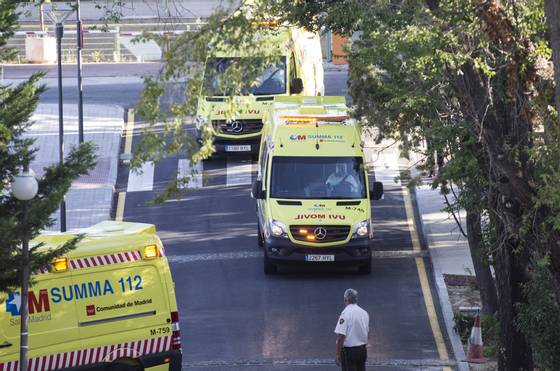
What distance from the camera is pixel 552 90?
43.7ft

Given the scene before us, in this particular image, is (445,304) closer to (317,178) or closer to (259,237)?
(317,178)

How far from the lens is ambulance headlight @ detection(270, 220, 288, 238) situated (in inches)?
843

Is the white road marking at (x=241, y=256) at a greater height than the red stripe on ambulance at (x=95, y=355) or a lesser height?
greater

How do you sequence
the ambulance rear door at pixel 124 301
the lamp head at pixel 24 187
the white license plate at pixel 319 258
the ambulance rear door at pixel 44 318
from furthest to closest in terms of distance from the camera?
the white license plate at pixel 319 258, the ambulance rear door at pixel 124 301, the ambulance rear door at pixel 44 318, the lamp head at pixel 24 187

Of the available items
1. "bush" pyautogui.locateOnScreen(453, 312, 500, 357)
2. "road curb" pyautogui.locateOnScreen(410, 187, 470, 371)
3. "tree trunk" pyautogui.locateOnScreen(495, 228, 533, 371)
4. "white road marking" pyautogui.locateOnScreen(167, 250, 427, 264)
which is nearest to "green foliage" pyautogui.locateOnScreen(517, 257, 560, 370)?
"tree trunk" pyautogui.locateOnScreen(495, 228, 533, 371)

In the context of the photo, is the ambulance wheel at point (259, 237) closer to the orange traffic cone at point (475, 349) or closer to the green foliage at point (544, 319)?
the orange traffic cone at point (475, 349)

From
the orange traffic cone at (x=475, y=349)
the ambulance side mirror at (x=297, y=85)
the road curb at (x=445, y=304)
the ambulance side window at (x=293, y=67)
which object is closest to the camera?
the orange traffic cone at (x=475, y=349)

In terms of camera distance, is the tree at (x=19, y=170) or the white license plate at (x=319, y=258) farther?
the white license plate at (x=319, y=258)

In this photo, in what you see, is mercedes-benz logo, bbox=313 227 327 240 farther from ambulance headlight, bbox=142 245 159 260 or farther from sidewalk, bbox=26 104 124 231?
ambulance headlight, bbox=142 245 159 260

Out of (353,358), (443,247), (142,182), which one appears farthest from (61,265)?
(142,182)

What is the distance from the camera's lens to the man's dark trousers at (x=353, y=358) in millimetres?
15157

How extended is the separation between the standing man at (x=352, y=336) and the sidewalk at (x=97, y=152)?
9.34m

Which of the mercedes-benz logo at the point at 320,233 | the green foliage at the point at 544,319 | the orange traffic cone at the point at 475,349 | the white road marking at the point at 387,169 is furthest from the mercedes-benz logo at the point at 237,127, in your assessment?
the green foliage at the point at 544,319

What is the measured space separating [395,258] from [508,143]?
31.1ft
